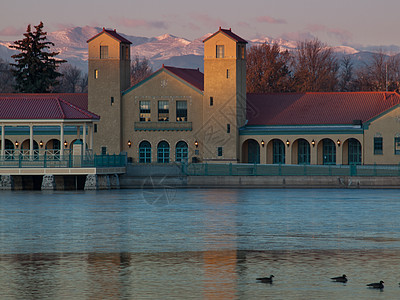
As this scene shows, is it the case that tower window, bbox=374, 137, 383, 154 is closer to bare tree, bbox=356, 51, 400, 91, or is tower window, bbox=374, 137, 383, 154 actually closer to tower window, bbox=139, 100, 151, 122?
tower window, bbox=139, 100, 151, 122

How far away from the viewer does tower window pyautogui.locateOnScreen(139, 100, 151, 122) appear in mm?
79125

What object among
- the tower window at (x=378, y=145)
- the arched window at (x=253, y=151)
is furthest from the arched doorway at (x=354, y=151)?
the arched window at (x=253, y=151)

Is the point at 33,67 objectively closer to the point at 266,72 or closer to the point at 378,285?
the point at 266,72

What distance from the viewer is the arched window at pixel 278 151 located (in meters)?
77.6

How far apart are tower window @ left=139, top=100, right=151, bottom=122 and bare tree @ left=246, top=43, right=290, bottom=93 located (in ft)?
88.2

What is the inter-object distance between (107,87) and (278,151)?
643 inches

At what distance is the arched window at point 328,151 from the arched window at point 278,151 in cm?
358

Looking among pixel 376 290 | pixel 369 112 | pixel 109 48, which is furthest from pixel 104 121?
pixel 376 290

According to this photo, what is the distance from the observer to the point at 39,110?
208 ft

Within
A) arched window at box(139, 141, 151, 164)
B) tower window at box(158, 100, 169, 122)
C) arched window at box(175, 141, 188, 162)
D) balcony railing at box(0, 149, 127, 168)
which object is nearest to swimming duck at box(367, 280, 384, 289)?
balcony railing at box(0, 149, 127, 168)

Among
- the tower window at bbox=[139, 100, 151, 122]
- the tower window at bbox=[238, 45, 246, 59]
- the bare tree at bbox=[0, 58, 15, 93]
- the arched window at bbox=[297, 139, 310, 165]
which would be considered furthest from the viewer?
the bare tree at bbox=[0, 58, 15, 93]

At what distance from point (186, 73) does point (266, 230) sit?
171 feet

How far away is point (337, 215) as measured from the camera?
39.9 metres

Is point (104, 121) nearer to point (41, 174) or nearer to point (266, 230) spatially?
point (41, 174)
